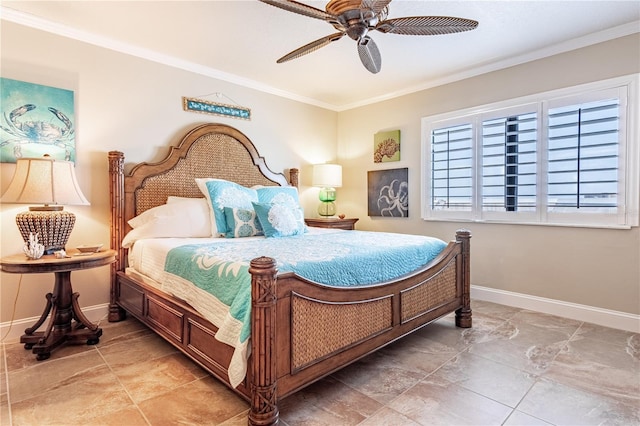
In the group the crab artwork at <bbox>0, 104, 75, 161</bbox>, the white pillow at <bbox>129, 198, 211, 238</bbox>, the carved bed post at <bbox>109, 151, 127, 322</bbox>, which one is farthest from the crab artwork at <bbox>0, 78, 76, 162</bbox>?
the white pillow at <bbox>129, 198, 211, 238</bbox>

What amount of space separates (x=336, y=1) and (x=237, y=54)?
1791 millimetres

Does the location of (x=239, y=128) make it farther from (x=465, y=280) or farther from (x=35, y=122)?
(x=465, y=280)

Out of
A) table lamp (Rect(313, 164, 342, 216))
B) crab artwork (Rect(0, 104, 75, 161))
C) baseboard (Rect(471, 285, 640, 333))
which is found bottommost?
baseboard (Rect(471, 285, 640, 333))

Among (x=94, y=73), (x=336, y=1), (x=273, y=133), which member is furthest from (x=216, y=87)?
(x=336, y=1)

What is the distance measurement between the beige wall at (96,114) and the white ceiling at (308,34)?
128mm

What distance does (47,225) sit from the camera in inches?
94.7

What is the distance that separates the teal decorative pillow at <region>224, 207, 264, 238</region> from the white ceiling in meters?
1.55

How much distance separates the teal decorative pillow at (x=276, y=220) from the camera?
2.91 meters

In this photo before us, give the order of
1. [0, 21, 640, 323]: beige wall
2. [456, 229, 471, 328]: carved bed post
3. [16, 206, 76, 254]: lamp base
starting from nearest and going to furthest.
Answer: [16, 206, 76, 254]: lamp base → [0, 21, 640, 323]: beige wall → [456, 229, 471, 328]: carved bed post

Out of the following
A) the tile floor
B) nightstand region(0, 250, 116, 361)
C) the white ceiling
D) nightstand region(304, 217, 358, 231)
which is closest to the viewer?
the tile floor

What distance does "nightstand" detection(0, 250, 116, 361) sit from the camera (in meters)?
2.24

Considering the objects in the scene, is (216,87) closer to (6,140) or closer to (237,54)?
(237,54)

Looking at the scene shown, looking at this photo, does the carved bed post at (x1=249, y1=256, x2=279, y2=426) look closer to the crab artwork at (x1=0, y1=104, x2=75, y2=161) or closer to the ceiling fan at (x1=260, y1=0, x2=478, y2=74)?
the ceiling fan at (x1=260, y1=0, x2=478, y2=74)

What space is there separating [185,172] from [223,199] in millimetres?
672
